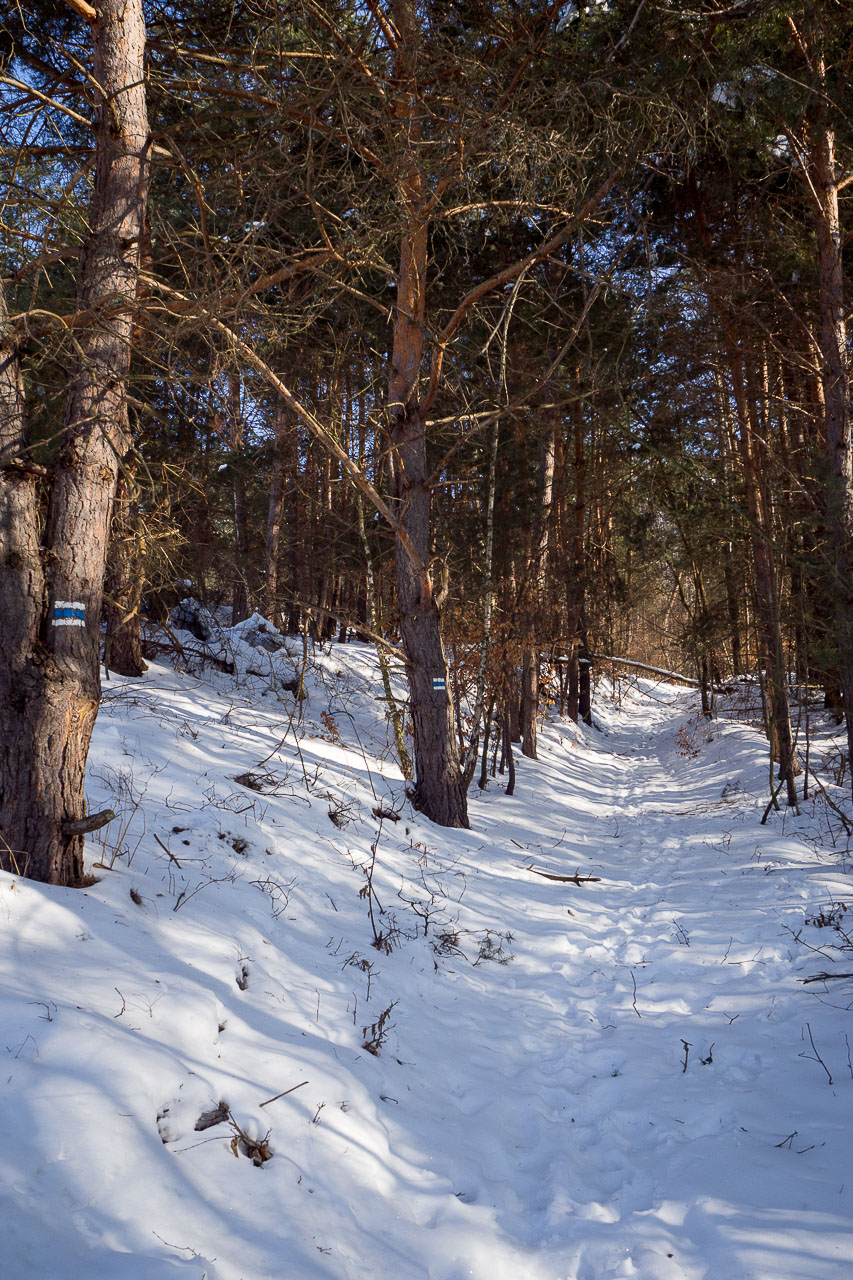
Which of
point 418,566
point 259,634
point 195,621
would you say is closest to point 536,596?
point 418,566

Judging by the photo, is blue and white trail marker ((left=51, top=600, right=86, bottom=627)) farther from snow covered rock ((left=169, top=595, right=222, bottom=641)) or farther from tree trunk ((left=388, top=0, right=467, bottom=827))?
snow covered rock ((left=169, top=595, right=222, bottom=641))

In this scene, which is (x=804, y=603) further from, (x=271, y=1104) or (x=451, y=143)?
(x=271, y=1104)

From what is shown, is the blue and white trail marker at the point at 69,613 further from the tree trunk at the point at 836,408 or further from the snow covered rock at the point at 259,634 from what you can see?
the snow covered rock at the point at 259,634

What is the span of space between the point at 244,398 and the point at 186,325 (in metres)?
1.56

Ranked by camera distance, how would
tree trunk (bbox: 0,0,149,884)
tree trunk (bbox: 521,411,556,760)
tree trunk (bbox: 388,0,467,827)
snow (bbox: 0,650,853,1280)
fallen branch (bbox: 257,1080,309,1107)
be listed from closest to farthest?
snow (bbox: 0,650,853,1280)
fallen branch (bbox: 257,1080,309,1107)
tree trunk (bbox: 0,0,149,884)
tree trunk (bbox: 388,0,467,827)
tree trunk (bbox: 521,411,556,760)

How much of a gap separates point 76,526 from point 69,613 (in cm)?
49

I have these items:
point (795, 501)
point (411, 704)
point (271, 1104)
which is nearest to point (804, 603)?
point (795, 501)

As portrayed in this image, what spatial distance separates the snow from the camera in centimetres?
243

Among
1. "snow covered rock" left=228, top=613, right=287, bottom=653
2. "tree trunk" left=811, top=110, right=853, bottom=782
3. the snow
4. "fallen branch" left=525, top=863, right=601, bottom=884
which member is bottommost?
"fallen branch" left=525, top=863, right=601, bottom=884

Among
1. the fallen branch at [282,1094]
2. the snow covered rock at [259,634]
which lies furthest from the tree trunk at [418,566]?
the snow covered rock at [259,634]

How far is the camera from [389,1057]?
3648 mm

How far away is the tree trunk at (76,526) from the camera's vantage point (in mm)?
3660

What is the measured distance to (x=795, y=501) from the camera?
10172 millimetres

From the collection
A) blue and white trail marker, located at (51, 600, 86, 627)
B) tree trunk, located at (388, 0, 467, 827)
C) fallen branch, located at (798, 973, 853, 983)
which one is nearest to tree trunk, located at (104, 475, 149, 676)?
Result: blue and white trail marker, located at (51, 600, 86, 627)
